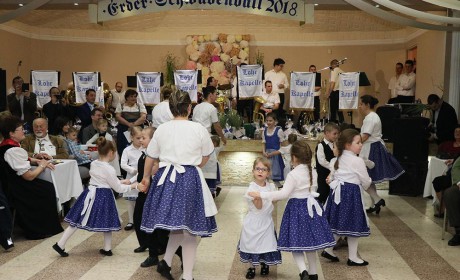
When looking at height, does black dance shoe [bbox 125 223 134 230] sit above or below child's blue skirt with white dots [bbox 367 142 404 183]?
below

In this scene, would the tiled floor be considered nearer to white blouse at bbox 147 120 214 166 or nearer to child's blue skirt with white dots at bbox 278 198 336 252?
child's blue skirt with white dots at bbox 278 198 336 252

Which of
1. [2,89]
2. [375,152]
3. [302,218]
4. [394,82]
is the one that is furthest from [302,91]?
→ [302,218]

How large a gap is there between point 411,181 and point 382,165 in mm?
1450

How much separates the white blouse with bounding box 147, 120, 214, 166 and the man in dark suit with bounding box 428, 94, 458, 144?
22.1 ft

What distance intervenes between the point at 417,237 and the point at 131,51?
12343 mm

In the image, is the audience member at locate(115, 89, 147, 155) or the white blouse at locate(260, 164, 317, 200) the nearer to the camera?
the white blouse at locate(260, 164, 317, 200)

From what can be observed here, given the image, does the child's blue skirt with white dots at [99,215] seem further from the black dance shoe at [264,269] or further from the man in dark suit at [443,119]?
the man in dark suit at [443,119]

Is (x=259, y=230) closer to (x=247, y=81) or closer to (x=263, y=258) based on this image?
(x=263, y=258)

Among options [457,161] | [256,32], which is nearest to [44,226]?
[457,161]

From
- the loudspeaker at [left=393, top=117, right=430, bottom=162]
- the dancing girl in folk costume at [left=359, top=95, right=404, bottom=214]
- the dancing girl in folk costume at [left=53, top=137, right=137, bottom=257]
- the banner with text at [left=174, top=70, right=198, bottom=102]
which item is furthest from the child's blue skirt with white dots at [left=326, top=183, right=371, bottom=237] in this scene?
the banner with text at [left=174, top=70, right=198, bottom=102]

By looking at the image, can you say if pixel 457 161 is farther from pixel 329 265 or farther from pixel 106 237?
pixel 106 237

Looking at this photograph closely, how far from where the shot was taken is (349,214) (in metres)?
5.71

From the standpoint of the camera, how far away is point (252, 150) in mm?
10938

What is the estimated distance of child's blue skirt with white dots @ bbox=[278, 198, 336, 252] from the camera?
499 centimetres
